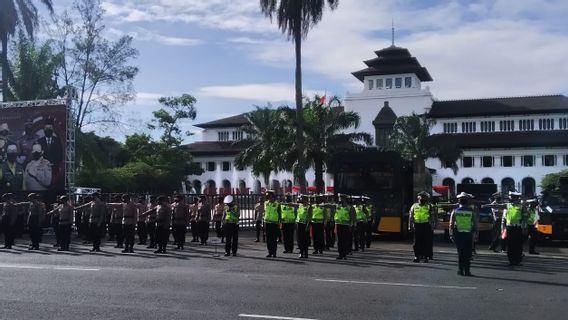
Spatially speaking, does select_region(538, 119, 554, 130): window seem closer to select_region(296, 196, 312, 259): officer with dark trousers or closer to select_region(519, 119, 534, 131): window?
select_region(519, 119, 534, 131): window

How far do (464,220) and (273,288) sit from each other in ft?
16.2

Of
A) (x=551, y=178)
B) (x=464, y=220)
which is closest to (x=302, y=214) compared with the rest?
(x=464, y=220)

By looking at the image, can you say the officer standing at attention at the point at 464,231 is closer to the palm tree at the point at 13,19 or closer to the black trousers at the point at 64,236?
the black trousers at the point at 64,236

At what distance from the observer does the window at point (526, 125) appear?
71875mm

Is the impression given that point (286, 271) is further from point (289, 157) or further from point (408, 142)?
point (408, 142)

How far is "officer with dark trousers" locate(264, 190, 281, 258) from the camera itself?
17641 mm

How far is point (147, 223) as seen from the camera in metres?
21.8

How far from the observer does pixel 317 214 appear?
1864 cm

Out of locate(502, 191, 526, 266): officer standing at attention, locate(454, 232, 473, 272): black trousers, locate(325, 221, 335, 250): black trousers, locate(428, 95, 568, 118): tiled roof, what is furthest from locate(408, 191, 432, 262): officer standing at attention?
locate(428, 95, 568, 118): tiled roof

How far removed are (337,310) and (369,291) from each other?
195cm

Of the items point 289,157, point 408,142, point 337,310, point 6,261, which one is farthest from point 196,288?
point 408,142

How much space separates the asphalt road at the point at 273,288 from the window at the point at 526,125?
5811 cm

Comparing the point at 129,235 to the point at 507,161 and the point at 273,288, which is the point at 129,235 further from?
the point at 507,161

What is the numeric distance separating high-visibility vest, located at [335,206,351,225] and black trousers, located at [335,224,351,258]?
12cm
